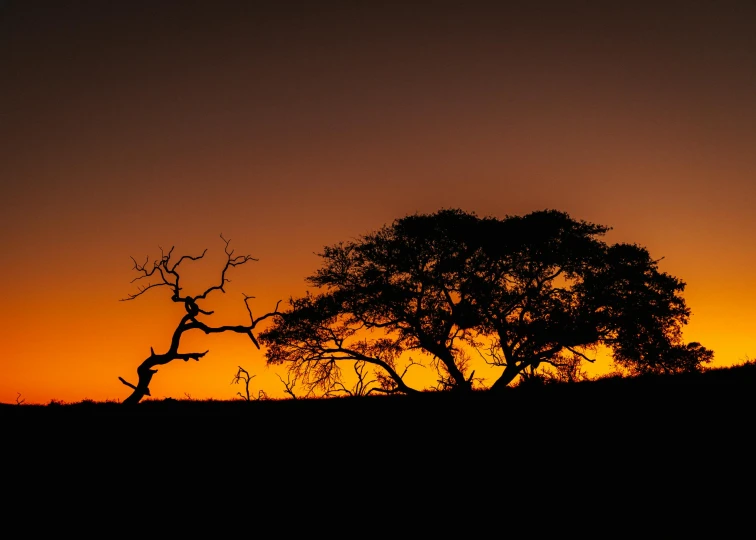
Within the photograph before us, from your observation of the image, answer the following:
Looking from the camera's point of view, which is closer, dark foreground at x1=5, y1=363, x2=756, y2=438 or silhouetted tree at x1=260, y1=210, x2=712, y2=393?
dark foreground at x1=5, y1=363, x2=756, y2=438

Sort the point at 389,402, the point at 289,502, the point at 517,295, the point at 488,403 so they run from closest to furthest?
the point at 289,502
the point at 488,403
the point at 389,402
the point at 517,295

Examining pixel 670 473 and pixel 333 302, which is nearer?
pixel 670 473

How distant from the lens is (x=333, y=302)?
32688 millimetres

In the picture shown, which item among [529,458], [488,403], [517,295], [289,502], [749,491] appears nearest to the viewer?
[749,491]

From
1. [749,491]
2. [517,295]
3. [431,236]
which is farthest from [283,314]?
[749,491]

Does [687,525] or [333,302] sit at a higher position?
[333,302]

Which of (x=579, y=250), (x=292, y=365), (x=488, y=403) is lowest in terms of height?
(x=488, y=403)

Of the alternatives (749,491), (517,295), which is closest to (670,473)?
(749,491)

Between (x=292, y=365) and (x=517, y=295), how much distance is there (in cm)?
1101

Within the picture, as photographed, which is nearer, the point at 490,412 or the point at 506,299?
the point at 490,412

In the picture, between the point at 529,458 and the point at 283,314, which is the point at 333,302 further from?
the point at 529,458

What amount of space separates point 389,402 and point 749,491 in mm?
8928

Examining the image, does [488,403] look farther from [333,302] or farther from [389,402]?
[333,302]

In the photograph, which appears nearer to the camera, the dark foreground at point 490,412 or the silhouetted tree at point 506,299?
the dark foreground at point 490,412
